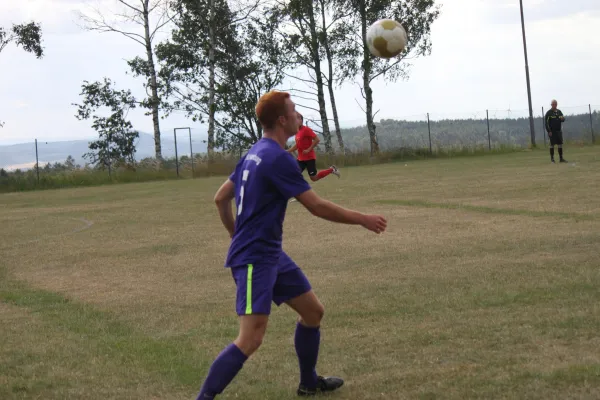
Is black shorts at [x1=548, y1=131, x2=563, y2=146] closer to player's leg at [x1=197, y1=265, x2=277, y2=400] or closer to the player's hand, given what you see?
the player's hand

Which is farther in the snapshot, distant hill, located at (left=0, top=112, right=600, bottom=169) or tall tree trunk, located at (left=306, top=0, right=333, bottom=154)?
tall tree trunk, located at (left=306, top=0, right=333, bottom=154)

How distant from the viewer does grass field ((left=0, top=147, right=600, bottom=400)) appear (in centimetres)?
560

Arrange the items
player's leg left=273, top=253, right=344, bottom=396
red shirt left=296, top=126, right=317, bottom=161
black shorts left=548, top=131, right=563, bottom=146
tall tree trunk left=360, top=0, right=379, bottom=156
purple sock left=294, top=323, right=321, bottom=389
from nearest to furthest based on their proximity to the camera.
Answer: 1. player's leg left=273, top=253, right=344, bottom=396
2. purple sock left=294, top=323, right=321, bottom=389
3. red shirt left=296, top=126, right=317, bottom=161
4. black shorts left=548, top=131, right=563, bottom=146
5. tall tree trunk left=360, top=0, right=379, bottom=156

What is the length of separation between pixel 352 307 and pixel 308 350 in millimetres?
2592

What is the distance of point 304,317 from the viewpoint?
5.20 metres

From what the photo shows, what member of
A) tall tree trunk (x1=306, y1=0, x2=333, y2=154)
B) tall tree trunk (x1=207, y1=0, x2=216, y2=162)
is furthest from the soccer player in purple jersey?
tall tree trunk (x1=207, y1=0, x2=216, y2=162)

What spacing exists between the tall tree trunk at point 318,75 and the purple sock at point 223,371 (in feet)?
129

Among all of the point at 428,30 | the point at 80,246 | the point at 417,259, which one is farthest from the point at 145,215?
the point at 428,30

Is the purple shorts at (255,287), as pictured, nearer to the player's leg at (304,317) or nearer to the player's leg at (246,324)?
the player's leg at (246,324)

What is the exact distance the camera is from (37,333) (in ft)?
24.8

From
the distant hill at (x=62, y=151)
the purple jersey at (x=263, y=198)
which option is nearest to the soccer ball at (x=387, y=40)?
the purple jersey at (x=263, y=198)

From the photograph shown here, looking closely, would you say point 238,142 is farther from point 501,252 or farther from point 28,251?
point 501,252

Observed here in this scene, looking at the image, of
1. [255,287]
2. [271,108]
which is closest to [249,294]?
[255,287]

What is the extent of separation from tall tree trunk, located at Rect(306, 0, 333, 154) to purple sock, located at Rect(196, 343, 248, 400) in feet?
129
